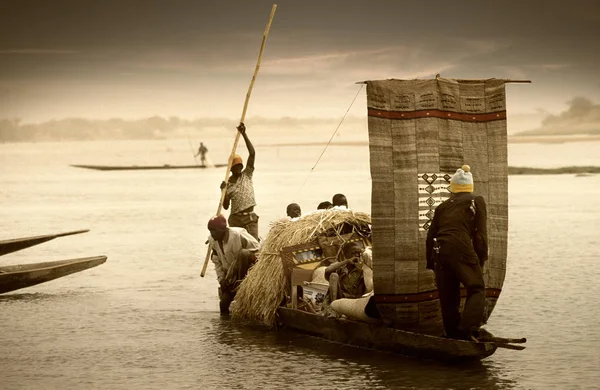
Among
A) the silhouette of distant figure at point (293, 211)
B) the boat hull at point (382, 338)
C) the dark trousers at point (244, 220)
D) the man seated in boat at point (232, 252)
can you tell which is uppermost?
the silhouette of distant figure at point (293, 211)

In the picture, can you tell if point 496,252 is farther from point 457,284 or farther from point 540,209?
point 540,209

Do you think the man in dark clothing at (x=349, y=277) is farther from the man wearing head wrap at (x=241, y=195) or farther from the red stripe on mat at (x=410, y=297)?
the man wearing head wrap at (x=241, y=195)

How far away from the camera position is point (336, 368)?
36.9ft

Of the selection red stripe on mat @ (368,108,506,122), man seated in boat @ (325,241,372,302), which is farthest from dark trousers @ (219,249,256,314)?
red stripe on mat @ (368,108,506,122)

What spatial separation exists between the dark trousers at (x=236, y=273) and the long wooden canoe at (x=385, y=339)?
0.93 metres

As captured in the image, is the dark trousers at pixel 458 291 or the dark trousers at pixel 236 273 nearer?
the dark trousers at pixel 458 291

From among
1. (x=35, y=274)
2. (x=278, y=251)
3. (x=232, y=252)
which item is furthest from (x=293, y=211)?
(x=35, y=274)

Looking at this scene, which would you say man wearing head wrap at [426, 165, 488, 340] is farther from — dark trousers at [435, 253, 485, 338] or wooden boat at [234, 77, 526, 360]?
wooden boat at [234, 77, 526, 360]

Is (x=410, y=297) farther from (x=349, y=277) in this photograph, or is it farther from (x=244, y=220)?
(x=244, y=220)

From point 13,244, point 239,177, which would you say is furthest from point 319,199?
point 239,177

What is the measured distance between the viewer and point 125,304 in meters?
16.3

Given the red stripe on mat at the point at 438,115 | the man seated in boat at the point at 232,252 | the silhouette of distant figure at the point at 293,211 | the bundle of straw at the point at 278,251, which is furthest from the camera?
the silhouette of distant figure at the point at 293,211

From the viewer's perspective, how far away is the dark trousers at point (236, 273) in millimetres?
13680

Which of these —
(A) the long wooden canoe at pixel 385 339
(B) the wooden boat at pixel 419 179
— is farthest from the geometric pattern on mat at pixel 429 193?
(A) the long wooden canoe at pixel 385 339
